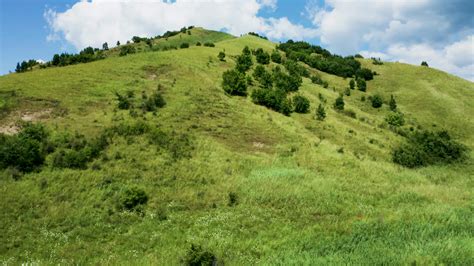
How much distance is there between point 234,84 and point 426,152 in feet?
86.3

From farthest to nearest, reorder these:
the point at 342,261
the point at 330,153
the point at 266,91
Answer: the point at 266,91
the point at 330,153
the point at 342,261

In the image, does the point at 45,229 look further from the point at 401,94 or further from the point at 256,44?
the point at 256,44

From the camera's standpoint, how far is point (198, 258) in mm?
18062

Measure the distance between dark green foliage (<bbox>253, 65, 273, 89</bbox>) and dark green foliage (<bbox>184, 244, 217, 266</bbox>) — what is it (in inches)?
1747

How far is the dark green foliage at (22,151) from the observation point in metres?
27.2

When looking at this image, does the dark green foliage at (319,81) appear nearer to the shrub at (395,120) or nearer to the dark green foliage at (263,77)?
the dark green foliage at (263,77)

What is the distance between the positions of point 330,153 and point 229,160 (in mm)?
11883

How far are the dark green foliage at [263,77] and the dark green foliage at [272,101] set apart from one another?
6.80 metres

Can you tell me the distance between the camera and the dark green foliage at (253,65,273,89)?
61.1 metres

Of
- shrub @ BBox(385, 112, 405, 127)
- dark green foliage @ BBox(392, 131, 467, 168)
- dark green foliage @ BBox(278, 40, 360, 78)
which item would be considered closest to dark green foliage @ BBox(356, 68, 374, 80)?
dark green foliage @ BBox(278, 40, 360, 78)

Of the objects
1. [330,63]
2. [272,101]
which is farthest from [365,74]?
[272,101]

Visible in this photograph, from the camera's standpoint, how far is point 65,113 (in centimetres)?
3812

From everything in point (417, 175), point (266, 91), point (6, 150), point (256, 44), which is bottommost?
point (417, 175)

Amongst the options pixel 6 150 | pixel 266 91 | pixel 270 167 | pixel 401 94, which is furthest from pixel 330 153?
pixel 401 94
